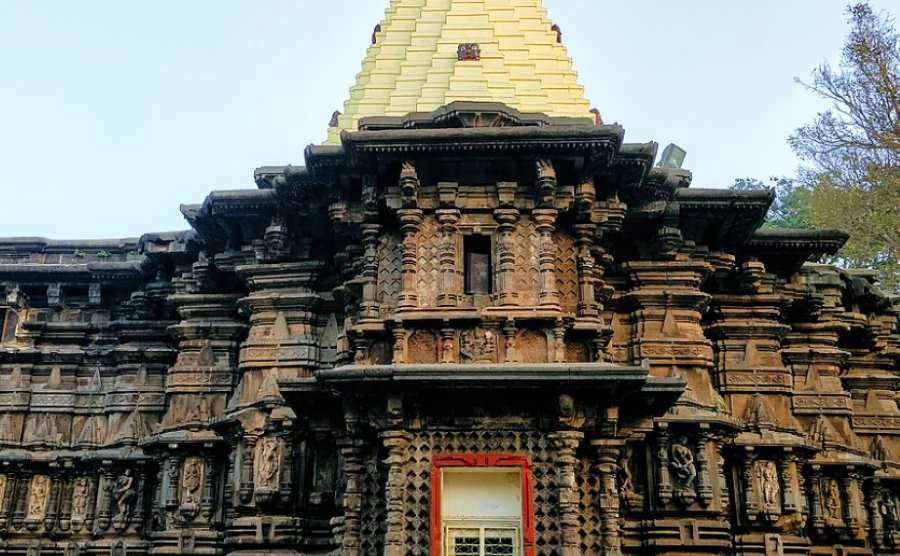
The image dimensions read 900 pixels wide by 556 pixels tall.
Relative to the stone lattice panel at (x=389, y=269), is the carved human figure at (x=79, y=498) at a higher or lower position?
lower

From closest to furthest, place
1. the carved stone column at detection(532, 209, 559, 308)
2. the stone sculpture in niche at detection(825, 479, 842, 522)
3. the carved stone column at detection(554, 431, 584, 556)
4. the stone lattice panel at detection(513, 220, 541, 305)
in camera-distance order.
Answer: the carved stone column at detection(554, 431, 584, 556) → the carved stone column at detection(532, 209, 559, 308) → the stone lattice panel at detection(513, 220, 541, 305) → the stone sculpture in niche at detection(825, 479, 842, 522)

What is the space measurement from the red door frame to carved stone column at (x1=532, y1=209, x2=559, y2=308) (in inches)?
78.9

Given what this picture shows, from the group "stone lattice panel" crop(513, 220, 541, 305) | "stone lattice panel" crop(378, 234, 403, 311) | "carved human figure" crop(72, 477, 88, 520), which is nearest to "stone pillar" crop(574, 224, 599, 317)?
"stone lattice panel" crop(513, 220, 541, 305)

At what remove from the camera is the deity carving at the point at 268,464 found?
12.1 metres

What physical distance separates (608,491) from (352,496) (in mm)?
3070

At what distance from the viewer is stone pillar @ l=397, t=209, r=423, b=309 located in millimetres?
11188

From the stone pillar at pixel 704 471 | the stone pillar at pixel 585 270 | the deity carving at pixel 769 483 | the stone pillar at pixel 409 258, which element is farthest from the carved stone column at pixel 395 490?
the deity carving at pixel 769 483

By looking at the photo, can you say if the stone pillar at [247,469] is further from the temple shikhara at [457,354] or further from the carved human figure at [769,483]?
the carved human figure at [769,483]

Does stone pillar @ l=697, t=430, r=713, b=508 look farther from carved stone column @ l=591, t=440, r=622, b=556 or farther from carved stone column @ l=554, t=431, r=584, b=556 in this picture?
carved stone column @ l=554, t=431, r=584, b=556

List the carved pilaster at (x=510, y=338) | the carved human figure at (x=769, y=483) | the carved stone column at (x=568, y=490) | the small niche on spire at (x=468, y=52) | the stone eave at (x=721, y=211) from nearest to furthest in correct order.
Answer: the carved stone column at (x=568, y=490) → the carved pilaster at (x=510, y=338) → the stone eave at (x=721, y=211) → the carved human figure at (x=769, y=483) → the small niche on spire at (x=468, y=52)

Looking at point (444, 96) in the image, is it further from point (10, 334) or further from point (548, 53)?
point (10, 334)

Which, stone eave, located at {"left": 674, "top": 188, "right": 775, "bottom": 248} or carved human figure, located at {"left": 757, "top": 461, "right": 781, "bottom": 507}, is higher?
stone eave, located at {"left": 674, "top": 188, "right": 775, "bottom": 248}

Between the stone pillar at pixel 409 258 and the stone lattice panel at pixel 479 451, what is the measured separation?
1737 mm

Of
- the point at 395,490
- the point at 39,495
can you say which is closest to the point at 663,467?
the point at 395,490
